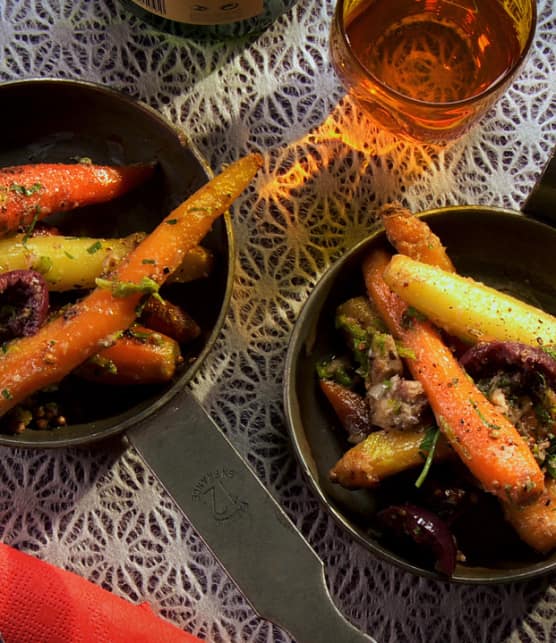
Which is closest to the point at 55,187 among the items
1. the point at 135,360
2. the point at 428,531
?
the point at 135,360

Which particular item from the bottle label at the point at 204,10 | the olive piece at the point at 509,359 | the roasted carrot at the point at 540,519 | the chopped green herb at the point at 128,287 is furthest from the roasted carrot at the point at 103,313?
the roasted carrot at the point at 540,519

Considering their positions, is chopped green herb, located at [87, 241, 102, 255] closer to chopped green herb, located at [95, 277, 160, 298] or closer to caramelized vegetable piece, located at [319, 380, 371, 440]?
chopped green herb, located at [95, 277, 160, 298]

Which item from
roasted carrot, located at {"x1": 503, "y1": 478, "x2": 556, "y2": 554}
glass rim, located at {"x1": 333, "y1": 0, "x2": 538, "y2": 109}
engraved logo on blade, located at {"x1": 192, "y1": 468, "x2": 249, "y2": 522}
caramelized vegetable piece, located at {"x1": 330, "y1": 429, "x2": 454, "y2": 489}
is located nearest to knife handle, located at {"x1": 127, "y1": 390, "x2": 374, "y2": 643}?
engraved logo on blade, located at {"x1": 192, "y1": 468, "x2": 249, "y2": 522}

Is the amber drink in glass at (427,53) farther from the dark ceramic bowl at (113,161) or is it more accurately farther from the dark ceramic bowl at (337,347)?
the dark ceramic bowl at (113,161)

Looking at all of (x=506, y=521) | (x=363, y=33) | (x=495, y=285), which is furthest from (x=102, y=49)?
(x=506, y=521)

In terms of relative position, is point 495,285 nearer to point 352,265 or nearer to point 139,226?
point 352,265

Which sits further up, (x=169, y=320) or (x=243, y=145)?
(x=243, y=145)
